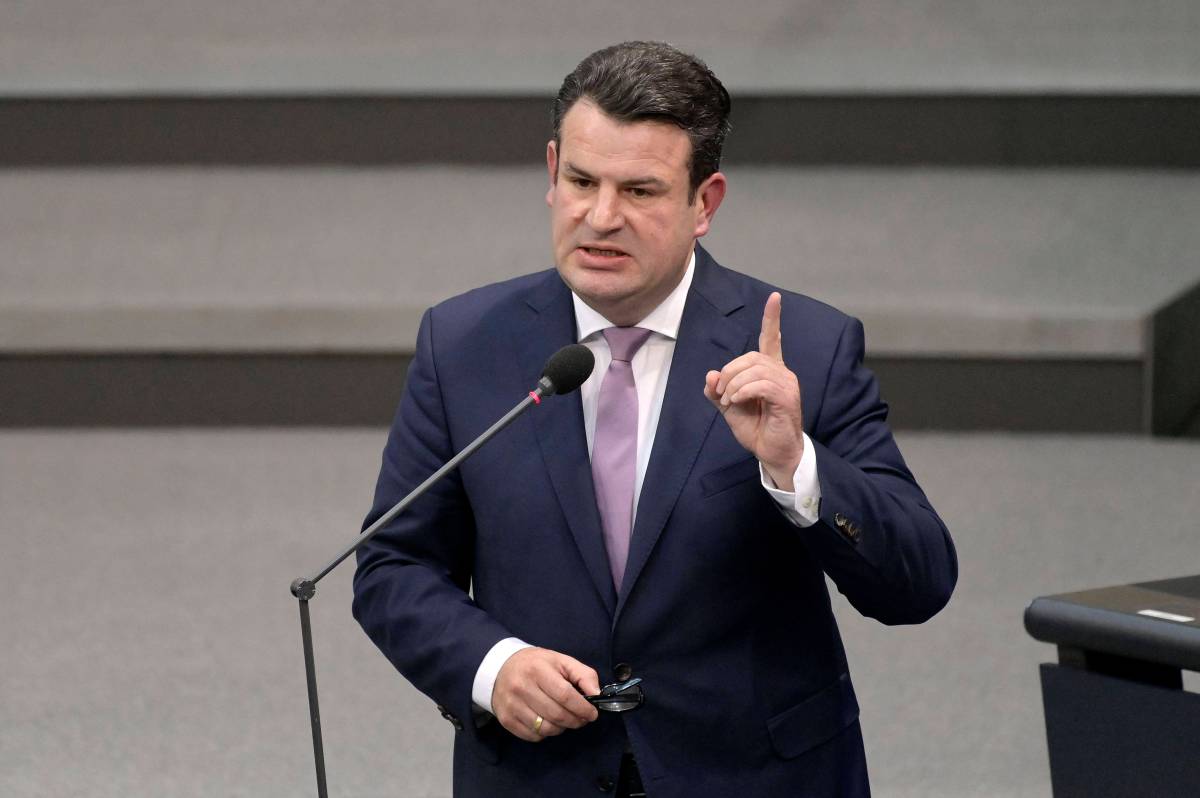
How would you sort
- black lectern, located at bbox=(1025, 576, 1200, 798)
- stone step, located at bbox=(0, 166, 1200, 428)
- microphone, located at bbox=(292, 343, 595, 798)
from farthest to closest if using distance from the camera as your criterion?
stone step, located at bbox=(0, 166, 1200, 428) → microphone, located at bbox=(292, 343, 595, 798) → black lectern, located at bbox=(1025, 576, 1200, 798)

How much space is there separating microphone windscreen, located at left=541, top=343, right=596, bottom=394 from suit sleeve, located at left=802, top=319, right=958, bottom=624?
0.18 m

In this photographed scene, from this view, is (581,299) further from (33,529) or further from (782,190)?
(782,190)

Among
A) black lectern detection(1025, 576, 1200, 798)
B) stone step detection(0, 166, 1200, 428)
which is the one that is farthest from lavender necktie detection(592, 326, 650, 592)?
stone step detection(0, 166, 1200, 428)

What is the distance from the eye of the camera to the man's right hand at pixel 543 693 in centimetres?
114

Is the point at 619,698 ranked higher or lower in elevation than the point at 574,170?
lower

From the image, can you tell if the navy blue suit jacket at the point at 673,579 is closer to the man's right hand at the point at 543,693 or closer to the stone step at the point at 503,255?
the man's right hand at the point at 543,693

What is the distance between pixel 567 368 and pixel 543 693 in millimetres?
232

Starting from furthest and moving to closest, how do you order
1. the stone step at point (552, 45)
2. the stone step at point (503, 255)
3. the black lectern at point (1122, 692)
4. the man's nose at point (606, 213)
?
the stone step at point (552, 45) < the stone step at point (503, 255) < the man's nose at point (606, 213) < the black lectern at point (1122, 692)

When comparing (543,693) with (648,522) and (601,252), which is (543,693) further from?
(601,252)

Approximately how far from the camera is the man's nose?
3.92ft

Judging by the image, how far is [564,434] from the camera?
127cm

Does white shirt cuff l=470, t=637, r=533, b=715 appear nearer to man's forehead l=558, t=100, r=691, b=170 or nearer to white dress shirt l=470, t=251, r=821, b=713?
white dress shirt l=470, t=251, r=821, b=713

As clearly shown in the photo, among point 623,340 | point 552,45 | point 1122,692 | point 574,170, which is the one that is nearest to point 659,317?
point 623,340

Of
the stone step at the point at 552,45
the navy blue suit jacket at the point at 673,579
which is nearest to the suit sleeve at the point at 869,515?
the navy blue suit jacket at the point at 673,579
